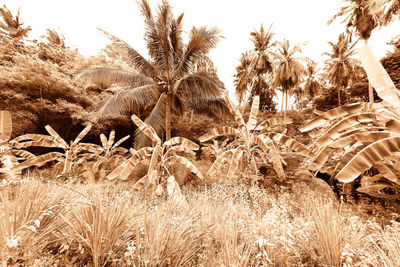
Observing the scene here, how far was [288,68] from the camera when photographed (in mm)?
18141

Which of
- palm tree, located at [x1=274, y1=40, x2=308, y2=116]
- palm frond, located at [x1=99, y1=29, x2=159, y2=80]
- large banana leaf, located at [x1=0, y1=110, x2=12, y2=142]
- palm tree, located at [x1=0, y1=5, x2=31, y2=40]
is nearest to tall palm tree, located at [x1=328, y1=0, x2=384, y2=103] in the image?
palm tree, located at [x1=274, y1=40, x2=308, y2=116]

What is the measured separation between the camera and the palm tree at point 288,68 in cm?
1791

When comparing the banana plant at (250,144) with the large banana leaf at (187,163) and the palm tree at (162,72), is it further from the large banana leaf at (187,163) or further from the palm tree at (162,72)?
the palm tree at (162,72)

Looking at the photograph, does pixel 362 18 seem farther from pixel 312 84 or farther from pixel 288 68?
pixel 312 84

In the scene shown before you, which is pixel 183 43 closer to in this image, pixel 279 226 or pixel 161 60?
pixel 161 60

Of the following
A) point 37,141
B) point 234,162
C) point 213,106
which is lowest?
point 234,162

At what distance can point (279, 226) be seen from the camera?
2.53m

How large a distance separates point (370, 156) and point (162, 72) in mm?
8363

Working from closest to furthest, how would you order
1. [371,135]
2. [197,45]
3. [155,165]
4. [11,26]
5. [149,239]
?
[149,239]
[371,135]
[155,165]
[197,45]
[11,26]

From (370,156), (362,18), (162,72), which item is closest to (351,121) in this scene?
(370,156)

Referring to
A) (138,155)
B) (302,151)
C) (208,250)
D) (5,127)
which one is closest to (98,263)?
(208,250)

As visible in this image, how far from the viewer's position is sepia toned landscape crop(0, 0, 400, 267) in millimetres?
1938

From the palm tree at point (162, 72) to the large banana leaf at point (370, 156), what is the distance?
6.11 m

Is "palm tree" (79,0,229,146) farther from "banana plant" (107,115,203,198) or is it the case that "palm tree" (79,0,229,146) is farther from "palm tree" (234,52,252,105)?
"palm tree" (234,52,252,105)
